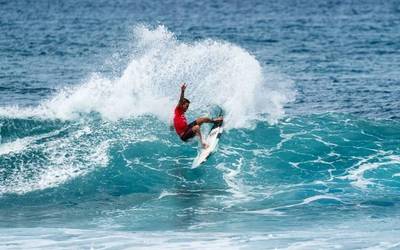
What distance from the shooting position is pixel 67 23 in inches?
3000

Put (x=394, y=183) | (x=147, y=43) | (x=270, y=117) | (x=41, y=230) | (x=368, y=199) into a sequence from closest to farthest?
(x=41, y=230), (x=368, y=199), (x=394, y=183), (x=270, y=117), (x=147, y=43)

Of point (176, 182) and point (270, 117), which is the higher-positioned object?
point (270, 117)

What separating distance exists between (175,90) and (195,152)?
5212 millimetres

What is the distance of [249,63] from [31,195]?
11.6 meters

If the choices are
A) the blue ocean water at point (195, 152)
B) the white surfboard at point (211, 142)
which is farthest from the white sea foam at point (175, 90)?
the white surfboard at point (211, 142)

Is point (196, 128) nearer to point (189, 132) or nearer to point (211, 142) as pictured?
point (189, 132)

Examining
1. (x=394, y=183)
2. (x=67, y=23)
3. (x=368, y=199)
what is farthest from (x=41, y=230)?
(x=67, y=23)

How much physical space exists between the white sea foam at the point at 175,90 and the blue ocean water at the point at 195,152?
2.4 inches

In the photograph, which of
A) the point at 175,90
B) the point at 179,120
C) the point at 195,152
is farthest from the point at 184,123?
the point at 175,90

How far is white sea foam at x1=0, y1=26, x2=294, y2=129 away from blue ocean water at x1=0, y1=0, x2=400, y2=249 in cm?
6

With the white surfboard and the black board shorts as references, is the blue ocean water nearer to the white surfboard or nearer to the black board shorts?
the white surfboard

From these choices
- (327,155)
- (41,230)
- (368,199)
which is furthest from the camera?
(327,155)

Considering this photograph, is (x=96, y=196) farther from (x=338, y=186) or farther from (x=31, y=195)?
(x=338, y=186)

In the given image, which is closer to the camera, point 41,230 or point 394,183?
point 41,230
